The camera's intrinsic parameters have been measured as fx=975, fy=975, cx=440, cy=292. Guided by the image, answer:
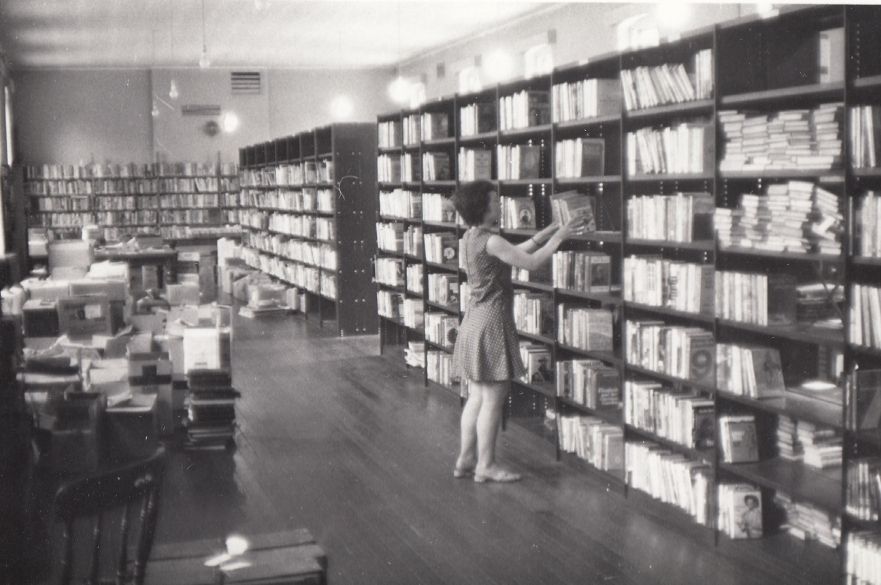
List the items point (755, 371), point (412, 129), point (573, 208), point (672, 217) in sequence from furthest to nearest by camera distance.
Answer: point (412, 129) → point (573, 208) → point (672, 217) → point (755, 371)

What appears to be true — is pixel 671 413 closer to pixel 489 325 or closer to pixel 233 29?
pixel 489 325

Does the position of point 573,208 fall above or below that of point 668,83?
below

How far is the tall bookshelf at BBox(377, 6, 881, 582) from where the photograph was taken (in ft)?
12.5

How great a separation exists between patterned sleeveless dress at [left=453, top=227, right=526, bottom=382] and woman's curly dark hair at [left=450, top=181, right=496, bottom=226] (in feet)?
0.30

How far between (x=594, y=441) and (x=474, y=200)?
1.60 m

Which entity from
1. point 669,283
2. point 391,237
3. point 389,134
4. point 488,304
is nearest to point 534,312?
point 488,304

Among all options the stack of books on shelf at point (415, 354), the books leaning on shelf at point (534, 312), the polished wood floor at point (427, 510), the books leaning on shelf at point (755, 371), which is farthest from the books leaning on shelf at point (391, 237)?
the books leaning on shelf at point (755, 371)

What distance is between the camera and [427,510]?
17.2 ft

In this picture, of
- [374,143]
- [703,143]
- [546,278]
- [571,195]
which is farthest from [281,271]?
[703,143]

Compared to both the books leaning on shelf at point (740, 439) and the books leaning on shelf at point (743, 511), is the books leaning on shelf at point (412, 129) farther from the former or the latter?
the books leaning on shelf at point (743, 511)

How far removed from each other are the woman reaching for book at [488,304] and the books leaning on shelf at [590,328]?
21.0 inches

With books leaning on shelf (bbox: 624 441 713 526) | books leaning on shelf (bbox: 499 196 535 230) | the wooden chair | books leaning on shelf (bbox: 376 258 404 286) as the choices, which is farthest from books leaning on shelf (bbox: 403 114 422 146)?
the wooden chair

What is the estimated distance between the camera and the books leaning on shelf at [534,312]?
6520 mm

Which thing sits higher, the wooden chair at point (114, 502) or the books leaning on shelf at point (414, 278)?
the books leaning on shelf at point (414, 278)
